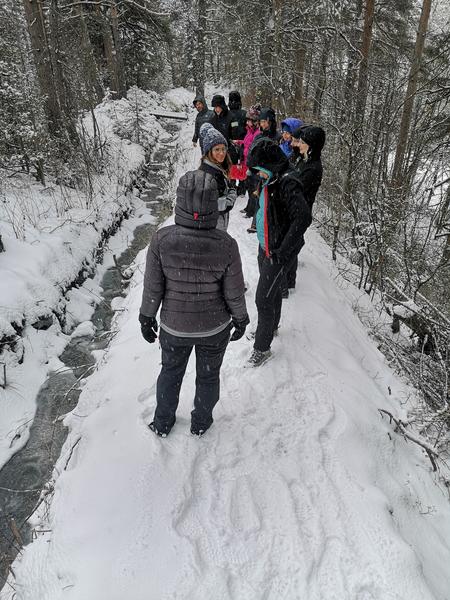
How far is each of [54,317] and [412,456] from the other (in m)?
5.00

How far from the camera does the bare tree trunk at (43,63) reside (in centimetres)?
927

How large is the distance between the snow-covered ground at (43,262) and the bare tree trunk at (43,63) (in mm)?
1742

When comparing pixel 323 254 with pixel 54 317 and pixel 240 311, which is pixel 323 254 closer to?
pixel 54 317

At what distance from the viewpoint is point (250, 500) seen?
2680mm

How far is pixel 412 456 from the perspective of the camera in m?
3.38

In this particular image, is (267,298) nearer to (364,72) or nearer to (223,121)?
(223,121)

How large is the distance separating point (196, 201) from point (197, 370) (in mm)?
1240

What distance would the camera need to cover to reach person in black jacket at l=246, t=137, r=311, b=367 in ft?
10.6

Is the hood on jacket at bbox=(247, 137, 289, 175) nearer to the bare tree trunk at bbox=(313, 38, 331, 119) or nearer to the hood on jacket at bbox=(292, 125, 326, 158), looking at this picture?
the hood on jacket at bbox=(292, 125, 326, 158)

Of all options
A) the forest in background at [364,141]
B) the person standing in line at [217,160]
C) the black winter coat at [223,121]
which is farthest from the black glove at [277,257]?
the black winter coat at [223,121]

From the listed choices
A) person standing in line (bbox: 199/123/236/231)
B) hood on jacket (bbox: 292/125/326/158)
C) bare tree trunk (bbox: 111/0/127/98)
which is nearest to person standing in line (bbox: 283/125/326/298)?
hood on jacket (bbox: 292/125/326/158)

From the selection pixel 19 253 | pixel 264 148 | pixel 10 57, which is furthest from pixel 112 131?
pixel 264 148

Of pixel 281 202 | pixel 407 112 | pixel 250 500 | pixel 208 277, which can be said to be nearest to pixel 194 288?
pixel 208 277

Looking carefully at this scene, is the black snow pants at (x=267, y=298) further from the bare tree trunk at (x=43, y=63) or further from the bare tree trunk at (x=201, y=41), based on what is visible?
the bare tree trunk at (x=201, y=41)
